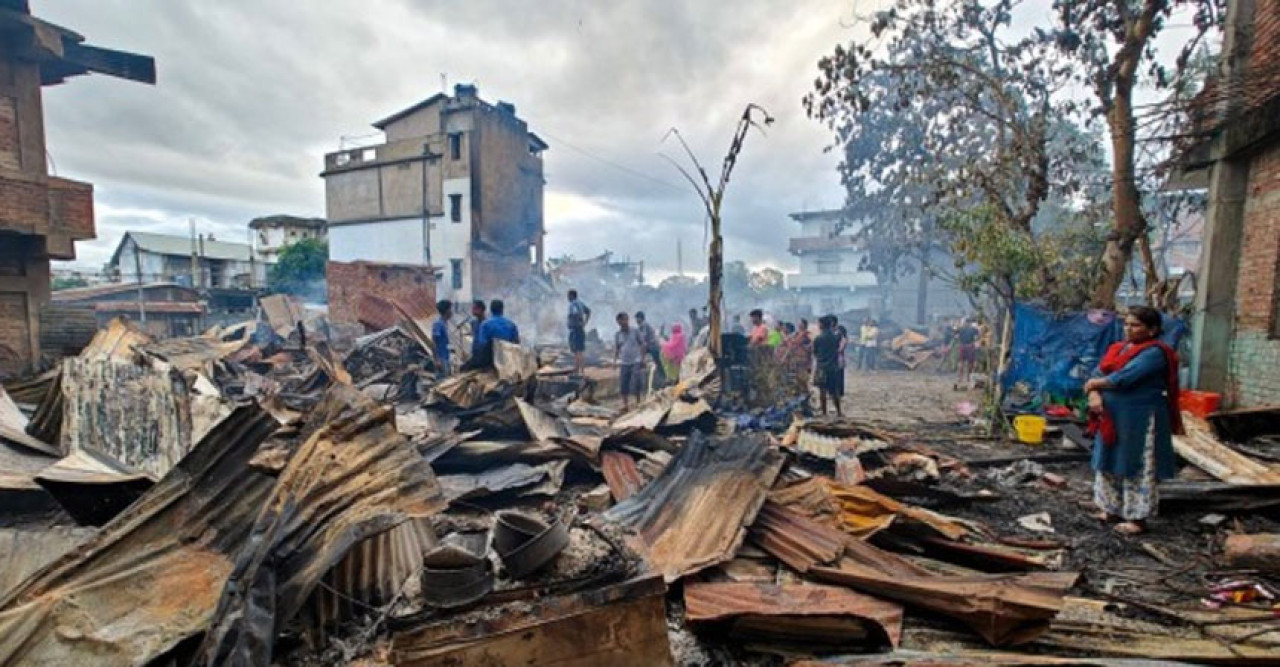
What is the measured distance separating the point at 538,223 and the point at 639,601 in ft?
103

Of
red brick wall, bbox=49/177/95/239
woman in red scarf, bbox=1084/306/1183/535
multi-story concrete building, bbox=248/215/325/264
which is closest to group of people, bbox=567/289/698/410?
woman in red scarf, bbox=1084/306/1183/535

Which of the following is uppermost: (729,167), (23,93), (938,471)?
(23,93)

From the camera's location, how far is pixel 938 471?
557 cm

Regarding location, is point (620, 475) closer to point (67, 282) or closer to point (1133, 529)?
point (1133, 529)

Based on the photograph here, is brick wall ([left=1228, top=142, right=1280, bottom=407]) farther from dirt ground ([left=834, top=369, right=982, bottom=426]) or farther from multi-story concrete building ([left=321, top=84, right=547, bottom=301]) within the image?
multi-story concrete building ([left=321, top=84, right=547, bottom=301])

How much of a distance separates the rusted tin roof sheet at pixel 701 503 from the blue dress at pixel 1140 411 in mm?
2411

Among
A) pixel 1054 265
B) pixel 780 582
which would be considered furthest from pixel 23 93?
pixel 1054 265

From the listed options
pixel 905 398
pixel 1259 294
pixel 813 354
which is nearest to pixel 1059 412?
pixel 1259 294

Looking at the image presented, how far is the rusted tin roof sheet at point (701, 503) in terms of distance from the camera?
327 cm

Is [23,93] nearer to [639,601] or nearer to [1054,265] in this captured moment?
[639,601]

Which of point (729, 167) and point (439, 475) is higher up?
point (729, 167)

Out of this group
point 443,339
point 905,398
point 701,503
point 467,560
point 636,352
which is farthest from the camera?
point 905,398

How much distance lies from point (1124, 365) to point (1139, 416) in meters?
0.37

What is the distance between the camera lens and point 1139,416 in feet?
13.0
